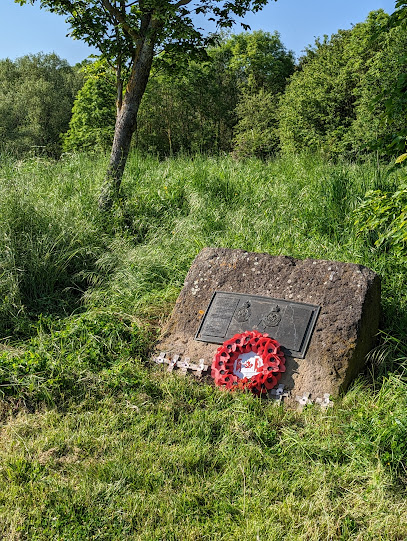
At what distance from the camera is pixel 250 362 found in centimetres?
398

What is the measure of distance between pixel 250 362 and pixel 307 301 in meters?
0.72

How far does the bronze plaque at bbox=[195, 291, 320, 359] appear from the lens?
4070mm

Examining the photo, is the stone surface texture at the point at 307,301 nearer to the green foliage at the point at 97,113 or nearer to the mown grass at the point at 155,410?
the mown grass at the point at 155,410

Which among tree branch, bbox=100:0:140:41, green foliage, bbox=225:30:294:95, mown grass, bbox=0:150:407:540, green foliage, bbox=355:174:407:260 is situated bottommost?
mown grass, bbox=0:150:407:540

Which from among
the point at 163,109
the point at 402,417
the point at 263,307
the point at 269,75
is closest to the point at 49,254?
the point at 263,307

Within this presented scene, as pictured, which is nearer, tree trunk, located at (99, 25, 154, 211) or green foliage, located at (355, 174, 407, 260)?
green foliage, located at (355, 174, 407, 260)

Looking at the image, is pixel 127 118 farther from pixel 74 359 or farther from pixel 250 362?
pixel 250 362

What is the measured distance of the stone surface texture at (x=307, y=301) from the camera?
12.7 ft

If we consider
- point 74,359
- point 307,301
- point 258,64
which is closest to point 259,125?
point 258,64

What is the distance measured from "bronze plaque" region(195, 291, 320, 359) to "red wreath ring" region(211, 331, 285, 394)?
10 centimetres

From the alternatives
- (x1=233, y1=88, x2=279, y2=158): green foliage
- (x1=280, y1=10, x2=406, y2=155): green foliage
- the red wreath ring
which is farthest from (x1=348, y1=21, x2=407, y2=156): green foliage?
the red wreath ring

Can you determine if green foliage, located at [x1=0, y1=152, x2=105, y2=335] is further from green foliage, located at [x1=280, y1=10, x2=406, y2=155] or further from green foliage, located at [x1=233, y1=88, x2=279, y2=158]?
green foliage, located at [x1=233, y1=88, x2=279, y2=158]

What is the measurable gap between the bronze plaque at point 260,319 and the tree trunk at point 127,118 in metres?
3.07

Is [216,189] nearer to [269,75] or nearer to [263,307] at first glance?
[263,307]
